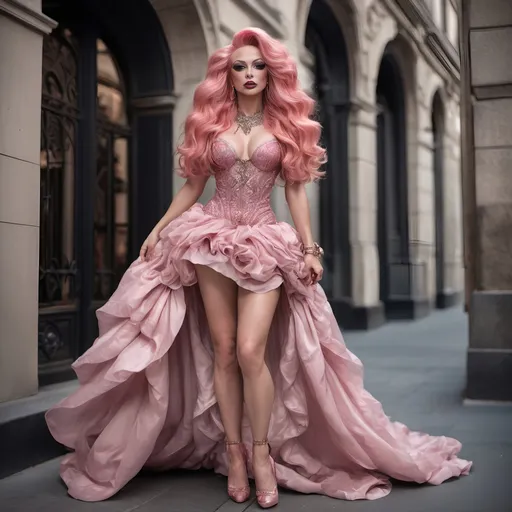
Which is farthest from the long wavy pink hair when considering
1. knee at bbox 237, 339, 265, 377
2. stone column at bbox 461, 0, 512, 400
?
stone column at bbox 461, 0, 512, 400

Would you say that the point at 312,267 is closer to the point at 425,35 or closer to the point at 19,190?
the point at 19,190

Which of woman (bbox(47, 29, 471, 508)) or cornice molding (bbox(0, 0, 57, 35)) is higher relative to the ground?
cornice molding (bbox(0, 0, 57, 35))

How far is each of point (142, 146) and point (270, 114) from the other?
425 cm

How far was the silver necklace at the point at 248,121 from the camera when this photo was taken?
3.70 meters

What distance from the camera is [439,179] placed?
66.6ft

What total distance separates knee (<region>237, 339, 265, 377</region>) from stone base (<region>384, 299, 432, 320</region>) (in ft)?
40.2

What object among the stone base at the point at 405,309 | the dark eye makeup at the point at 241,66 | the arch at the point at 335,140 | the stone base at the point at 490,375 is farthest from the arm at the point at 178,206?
the stone base at the point at 405,309

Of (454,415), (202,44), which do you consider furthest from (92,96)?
(454,415)

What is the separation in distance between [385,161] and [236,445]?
13.8 meters

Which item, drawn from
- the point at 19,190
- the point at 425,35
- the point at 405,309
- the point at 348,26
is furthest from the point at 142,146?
the point at 425,35

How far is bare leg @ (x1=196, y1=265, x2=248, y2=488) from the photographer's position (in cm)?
356

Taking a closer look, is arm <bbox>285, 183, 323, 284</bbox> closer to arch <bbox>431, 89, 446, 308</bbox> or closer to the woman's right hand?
the woman's right hand

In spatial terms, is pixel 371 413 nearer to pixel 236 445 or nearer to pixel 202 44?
pixel 236 445

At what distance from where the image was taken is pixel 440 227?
20.3 metres
